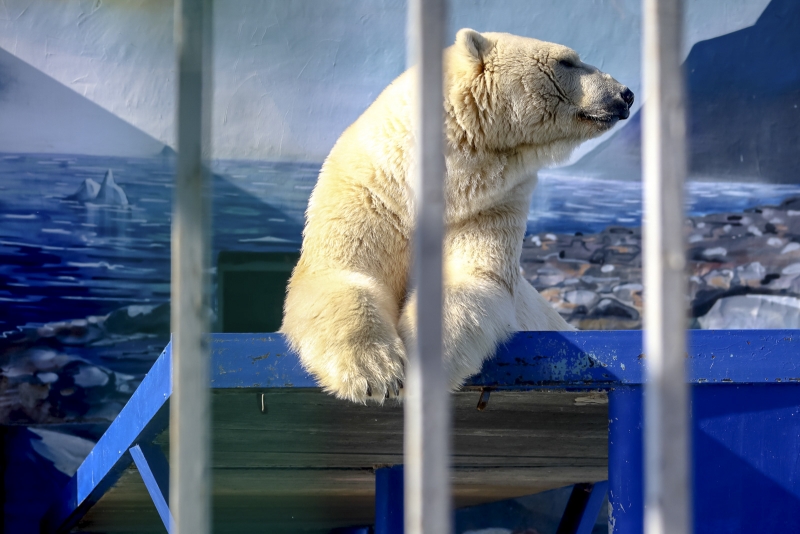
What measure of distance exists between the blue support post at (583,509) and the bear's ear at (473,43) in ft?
6.61

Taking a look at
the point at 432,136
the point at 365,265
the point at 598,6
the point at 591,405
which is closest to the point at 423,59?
the point at 432,136

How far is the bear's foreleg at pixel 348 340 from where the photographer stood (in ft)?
6.53

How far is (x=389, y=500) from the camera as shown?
3059 millimetres

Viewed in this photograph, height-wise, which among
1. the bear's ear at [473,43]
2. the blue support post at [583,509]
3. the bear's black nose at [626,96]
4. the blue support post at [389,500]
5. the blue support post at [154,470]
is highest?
the bear's ear at [473,43]

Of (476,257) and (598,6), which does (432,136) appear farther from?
(598,6)

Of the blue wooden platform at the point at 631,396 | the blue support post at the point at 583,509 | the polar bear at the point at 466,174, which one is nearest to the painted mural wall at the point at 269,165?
the blue support post at the point at 583,509

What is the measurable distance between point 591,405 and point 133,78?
3919mm

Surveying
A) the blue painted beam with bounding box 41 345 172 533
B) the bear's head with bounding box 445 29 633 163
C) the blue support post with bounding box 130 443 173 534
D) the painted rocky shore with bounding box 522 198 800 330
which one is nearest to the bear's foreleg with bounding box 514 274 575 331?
the bear's head with bounding box 445 29 633 163

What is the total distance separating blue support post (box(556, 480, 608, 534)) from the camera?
3668 mm

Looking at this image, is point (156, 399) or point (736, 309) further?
point (736, 309)

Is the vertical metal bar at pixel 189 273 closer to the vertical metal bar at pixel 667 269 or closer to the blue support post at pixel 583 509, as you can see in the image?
the vertical metal bar at pixel 667 269

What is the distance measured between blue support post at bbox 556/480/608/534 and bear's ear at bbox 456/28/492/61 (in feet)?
6.61

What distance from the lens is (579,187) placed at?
583 centimetres

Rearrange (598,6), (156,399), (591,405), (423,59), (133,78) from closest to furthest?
(423,59), (156,399), (591,405), (133,78), (598,6)
